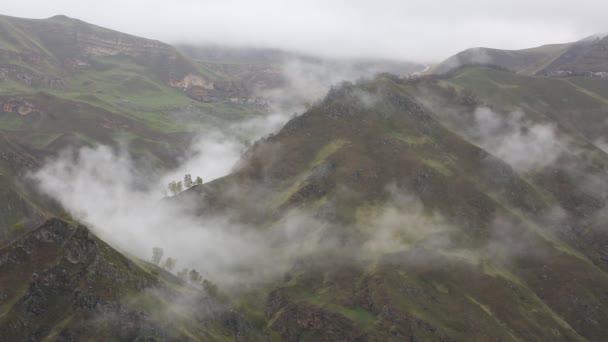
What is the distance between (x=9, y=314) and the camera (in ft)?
644

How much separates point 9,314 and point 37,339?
13.3 meters

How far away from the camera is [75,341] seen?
199m

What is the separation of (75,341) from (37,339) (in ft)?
45.4

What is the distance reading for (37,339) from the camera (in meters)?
199

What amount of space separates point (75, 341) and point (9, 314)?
81.2 ft
